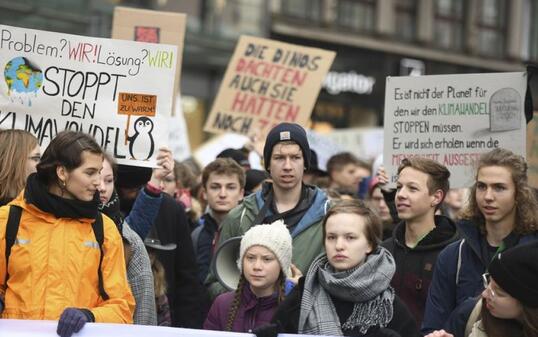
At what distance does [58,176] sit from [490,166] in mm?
1987

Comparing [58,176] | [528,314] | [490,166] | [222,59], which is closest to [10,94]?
[58,176]

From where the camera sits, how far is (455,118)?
24.5 ft

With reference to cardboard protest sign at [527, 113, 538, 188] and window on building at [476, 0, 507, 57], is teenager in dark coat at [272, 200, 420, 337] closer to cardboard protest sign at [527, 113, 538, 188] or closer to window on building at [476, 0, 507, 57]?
cardboard protest sign at [527, 113, 538, 188]

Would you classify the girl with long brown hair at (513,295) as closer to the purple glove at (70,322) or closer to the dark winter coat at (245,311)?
the dark winter coat at (245,311)

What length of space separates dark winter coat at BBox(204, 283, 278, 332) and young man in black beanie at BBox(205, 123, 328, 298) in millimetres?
734

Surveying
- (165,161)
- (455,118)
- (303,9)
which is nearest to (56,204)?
(165,161)

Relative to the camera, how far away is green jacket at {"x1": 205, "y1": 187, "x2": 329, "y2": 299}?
6398 millimetres

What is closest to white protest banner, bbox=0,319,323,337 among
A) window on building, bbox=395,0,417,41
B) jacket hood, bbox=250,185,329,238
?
jacket hood, bbox=250,185,329,238

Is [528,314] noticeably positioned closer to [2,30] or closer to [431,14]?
[2,30]

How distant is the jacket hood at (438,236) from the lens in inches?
251

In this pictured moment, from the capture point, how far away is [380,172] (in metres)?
7.40

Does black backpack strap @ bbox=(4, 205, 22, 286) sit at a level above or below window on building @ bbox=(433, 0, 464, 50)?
below

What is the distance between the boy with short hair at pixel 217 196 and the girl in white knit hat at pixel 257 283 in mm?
1950

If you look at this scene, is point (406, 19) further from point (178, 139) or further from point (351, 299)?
point (351, 299)
